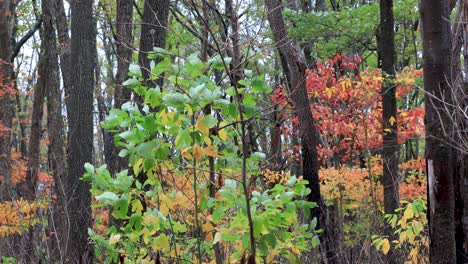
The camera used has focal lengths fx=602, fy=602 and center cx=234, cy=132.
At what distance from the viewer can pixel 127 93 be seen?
9625 millimetres

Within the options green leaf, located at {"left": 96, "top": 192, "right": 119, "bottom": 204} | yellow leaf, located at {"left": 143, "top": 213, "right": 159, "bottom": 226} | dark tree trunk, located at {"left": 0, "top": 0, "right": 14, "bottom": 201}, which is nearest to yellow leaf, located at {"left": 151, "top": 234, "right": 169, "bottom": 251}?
yellow leaf, located at {"left": 143, "top": 213, "right": 159, "bottom": 226}

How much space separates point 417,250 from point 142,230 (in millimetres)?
3154

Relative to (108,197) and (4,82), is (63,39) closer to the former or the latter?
(4,82)

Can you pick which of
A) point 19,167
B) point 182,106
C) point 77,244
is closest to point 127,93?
point 77,244

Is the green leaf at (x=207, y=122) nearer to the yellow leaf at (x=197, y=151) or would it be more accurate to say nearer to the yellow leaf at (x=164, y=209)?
the yellow leaf at (x=197, y=151)

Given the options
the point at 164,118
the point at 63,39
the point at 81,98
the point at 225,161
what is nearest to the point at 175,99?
the point at 164,118

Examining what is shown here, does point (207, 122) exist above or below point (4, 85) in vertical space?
below

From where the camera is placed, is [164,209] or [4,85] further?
[4,85]

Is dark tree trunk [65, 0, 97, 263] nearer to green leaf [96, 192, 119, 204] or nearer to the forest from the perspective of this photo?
the forest

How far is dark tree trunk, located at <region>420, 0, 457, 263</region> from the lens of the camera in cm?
532

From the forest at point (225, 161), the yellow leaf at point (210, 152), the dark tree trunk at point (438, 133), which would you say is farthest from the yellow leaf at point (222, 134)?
the dark tree trunk at point (438, 133)

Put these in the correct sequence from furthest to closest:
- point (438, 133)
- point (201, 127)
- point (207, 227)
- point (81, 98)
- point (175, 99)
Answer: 1. point (81, 98)
2. point (438, 133)
3. point (207, 227)
4. point (201, 127)
5. point (175, 99)

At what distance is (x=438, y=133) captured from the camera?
5430 mm

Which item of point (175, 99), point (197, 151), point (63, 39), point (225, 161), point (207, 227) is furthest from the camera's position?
point (63, 39)
